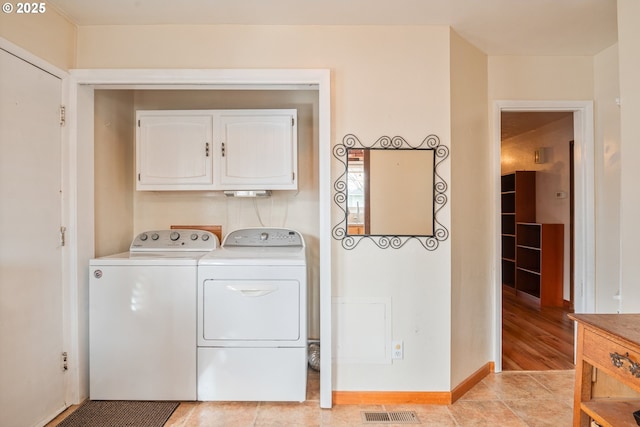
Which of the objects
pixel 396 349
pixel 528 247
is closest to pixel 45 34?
pixel 396 349

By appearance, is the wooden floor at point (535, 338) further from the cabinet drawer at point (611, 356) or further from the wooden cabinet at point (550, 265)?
the cabinet drawer at point (611, 356)

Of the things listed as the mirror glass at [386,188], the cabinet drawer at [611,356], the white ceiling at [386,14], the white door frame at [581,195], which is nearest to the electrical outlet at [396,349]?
the mirror glass at [386,188]

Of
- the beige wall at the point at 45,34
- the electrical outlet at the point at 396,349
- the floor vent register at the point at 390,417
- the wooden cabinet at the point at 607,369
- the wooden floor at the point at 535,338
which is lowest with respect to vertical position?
the wooden floor at the point at 535,338

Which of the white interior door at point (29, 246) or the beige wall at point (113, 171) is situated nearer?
the white interior door at point (29, 246)

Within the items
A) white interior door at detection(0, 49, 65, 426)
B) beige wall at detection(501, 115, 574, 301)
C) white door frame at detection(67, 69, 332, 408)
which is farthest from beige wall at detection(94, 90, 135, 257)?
beige wall at detection(501, 115, 574, 301)

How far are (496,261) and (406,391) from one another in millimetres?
1176

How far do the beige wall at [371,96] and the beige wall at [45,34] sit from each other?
9cm

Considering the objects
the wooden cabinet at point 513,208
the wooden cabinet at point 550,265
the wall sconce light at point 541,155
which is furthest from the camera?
the wooden cabinet at point 513,208

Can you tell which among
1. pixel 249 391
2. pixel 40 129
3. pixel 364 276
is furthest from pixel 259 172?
pixel 249 391

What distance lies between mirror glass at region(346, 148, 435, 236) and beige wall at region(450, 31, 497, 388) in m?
0.20

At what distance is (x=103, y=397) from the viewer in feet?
7.00

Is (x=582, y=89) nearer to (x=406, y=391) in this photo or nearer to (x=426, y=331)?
(x=426, y=331)

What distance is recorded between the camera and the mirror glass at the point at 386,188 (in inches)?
84.4

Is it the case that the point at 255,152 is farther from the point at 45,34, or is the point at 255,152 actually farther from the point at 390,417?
the point at 390,417
